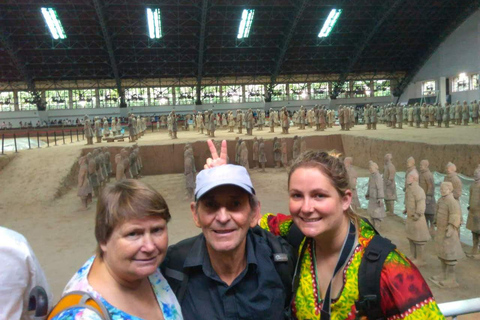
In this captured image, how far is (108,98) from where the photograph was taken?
27.3m

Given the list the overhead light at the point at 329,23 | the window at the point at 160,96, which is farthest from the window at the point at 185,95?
the overhead light at the point at 329,23

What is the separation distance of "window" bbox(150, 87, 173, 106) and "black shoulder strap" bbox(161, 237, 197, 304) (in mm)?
27342

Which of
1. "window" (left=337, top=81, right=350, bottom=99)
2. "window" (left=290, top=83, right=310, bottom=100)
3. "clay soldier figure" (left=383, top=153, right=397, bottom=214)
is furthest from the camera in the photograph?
"window" (left=337, top=81, right=350, bottom=99)

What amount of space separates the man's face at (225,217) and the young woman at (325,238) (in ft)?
0.59

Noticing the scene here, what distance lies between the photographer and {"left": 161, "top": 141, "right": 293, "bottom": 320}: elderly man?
1398 millimetres

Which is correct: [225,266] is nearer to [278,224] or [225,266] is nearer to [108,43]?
[278,224]

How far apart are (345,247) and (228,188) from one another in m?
0.53

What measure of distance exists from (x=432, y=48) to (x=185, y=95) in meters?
17.8

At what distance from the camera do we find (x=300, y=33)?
71.8ft

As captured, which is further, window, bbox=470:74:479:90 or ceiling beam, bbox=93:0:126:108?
window, bbox=470:74:479:90

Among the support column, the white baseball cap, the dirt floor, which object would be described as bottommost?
the dirt floor

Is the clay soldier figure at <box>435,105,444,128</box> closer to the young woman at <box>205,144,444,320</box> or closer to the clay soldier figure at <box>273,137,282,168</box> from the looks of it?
the clay soldier figure at <box>273,137,282,168</box>

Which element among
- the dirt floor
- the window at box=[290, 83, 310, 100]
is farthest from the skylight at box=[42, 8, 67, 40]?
the window at box=[290, 83, 310, 100]

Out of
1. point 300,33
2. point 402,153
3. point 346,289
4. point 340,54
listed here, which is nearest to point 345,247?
point 346,289
